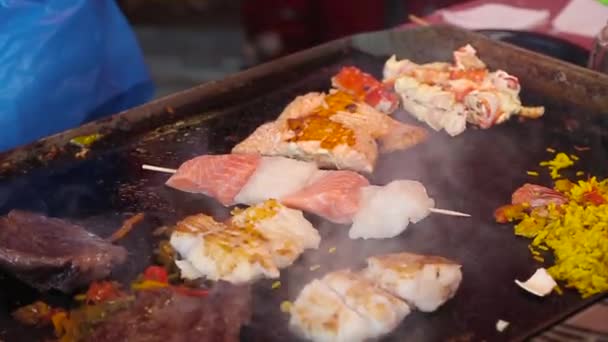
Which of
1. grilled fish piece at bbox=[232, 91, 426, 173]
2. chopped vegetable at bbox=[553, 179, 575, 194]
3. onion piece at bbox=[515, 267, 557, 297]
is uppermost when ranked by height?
grilled fish piece at bbox=[232, 91, 426, 173]

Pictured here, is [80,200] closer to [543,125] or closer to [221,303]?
[221,303]

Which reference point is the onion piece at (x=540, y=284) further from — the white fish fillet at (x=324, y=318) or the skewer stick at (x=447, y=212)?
the white fish fillet at (x=324, y=318)

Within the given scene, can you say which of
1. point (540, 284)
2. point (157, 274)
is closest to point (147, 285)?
point (157, 274)

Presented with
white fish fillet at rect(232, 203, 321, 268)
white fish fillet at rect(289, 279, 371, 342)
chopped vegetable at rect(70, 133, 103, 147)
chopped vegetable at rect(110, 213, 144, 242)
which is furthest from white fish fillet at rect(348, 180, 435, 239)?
chopped vegetable at rect(70, 133, 103, 147)

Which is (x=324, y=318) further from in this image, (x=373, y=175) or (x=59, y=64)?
(x=59, y=64)

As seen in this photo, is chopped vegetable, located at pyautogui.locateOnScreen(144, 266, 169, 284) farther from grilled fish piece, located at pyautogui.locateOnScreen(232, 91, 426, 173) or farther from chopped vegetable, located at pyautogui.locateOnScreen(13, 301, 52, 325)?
grilled fish piece, located at pyautogui.locateOnScreen(232, 91, 426, 173)

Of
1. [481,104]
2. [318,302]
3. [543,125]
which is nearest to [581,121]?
[543,125]
